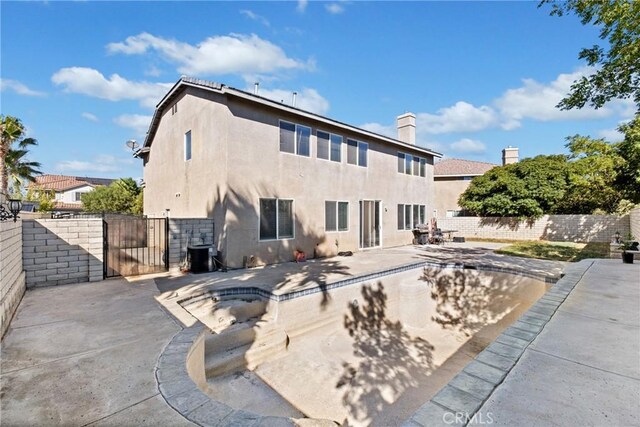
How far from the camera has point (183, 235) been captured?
8.70 metres

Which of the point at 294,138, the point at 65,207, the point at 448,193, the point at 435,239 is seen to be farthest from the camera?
the point at 65,207

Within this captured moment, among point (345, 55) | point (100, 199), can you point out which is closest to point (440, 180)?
point (345, 55)

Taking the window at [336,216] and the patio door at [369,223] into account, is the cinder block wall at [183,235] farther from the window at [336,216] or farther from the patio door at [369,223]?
the patio door at [369,223]

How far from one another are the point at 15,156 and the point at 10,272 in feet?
67.1

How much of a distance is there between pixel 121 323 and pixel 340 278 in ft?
16.2

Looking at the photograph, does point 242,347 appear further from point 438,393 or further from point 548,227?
point 548,227

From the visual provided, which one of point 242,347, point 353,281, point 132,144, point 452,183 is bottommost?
point 242,347

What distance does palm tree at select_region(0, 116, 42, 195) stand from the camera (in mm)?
16562

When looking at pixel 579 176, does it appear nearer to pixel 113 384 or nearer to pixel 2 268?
pixel 113 384

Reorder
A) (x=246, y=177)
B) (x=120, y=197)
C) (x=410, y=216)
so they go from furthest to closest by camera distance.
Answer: (x=120, y=197) < (x=410, y=216) < (x=246, y=177)

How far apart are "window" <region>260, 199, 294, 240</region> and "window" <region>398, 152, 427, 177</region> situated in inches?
301

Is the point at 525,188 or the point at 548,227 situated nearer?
the point at 548,227

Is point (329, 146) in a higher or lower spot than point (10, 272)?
higher

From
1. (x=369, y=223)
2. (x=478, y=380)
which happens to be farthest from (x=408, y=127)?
(x=478, y=380)
